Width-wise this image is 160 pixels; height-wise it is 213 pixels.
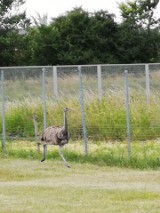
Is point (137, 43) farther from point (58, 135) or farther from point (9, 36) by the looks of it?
point (58, 135)

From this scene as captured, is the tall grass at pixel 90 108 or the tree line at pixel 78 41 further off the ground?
the tree line at pixel 78 41

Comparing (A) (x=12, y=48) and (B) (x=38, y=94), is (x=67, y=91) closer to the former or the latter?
(B) (x=38, y=94)

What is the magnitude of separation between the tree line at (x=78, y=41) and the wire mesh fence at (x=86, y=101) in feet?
80.0

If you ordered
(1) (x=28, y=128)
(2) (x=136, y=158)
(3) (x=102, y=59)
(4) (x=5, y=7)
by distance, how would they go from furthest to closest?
(4) (x=5, y=7) → (3) (x=102, y=59) → (1) (x=28, y=128) → (2) (x=136, y=158)

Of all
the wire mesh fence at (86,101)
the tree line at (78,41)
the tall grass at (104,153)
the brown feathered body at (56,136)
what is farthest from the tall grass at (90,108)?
the tree line at (78,41)

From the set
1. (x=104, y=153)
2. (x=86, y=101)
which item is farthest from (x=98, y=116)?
(x=104, y=153)

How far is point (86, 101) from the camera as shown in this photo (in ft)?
71.3

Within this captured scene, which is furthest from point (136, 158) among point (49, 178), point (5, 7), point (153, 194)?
point (5, 7)

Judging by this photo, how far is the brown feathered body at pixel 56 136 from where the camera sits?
16.8 metres

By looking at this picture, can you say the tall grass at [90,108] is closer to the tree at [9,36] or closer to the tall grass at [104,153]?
the tall grass at [104,153]

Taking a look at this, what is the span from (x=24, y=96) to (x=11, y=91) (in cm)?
44

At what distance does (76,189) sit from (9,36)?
38.7 m

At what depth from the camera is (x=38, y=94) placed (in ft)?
77.9

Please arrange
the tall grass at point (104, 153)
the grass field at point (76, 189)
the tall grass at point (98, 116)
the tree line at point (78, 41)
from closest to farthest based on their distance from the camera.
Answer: the grass field at point (76, 189) → the tall grass at point (104, 153) → the tall grass at point (98, 116) → the tree line at point (78, 41)
